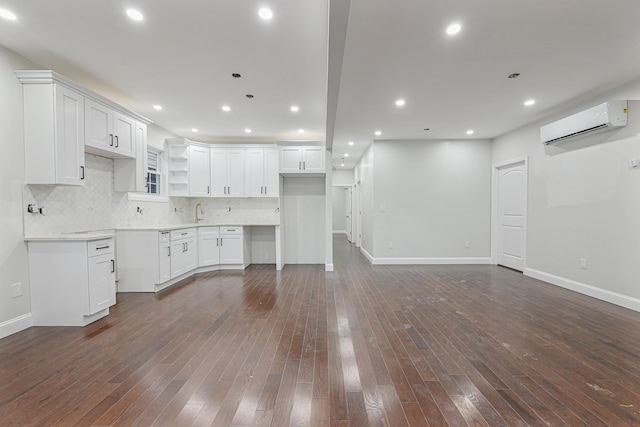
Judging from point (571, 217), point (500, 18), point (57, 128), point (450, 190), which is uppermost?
point (500, 18)

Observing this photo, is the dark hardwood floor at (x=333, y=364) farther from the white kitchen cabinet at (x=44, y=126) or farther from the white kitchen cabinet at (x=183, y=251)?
the white kitchen cabinet at (x=44, y=126)

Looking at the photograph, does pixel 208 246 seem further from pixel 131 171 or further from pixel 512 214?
pixel 512 214

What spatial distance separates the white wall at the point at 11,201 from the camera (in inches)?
106

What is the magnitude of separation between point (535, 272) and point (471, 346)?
135 inches

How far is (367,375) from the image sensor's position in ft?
6.62

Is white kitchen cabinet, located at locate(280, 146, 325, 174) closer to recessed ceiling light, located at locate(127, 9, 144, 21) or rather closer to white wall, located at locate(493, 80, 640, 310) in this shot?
recessed ceiling light, located at locate(127, 9, 144, 21)

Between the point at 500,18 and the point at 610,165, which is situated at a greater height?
the point at 500,18

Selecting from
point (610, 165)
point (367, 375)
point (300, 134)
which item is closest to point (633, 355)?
point (367, 375)

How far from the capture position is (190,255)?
16.5 ft

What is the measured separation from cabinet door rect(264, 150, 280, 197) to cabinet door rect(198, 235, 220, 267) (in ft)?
4.70

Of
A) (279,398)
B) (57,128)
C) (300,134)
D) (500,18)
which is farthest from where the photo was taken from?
(300,134)

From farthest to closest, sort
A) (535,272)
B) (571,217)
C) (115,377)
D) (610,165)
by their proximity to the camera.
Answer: (535,272) < (571,217) < (610,165) < (115,377)

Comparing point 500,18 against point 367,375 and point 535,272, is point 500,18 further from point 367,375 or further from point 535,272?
point 535,272

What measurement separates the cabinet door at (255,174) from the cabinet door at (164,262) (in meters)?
2.03
